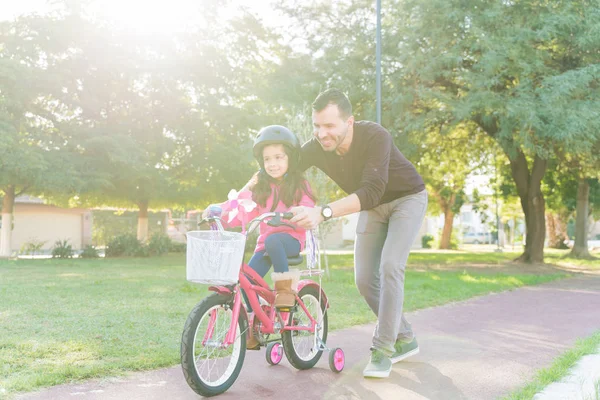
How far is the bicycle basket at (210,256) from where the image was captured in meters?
3.73

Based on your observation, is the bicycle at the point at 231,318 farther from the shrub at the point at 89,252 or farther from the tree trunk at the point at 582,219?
the tree trunk at the point at 582,219

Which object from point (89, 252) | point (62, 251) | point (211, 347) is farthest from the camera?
point (89, 252)

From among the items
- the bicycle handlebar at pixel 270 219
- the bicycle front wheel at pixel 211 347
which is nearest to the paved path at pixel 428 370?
the bicycle front wheel at pixel 211 347

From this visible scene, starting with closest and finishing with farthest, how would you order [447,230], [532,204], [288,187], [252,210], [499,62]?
[252,210] < [288,187] < [499,62] < [532,204] < [447,230]

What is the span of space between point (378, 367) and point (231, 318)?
1.25 metres

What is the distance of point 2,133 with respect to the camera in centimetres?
2184

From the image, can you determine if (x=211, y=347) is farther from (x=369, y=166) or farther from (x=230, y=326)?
(x=369, y=166)

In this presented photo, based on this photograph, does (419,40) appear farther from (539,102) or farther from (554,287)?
(554,287)

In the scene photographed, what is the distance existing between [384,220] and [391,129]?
47.1 feet

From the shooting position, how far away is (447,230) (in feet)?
150

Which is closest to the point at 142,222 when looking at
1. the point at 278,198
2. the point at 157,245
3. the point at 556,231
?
the point at 157,245

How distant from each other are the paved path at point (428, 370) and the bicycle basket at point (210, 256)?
101 cm

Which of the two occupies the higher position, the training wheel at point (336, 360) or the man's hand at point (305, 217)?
the man's hand at point (305, 217)

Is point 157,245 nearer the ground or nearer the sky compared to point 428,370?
nearer the sky
